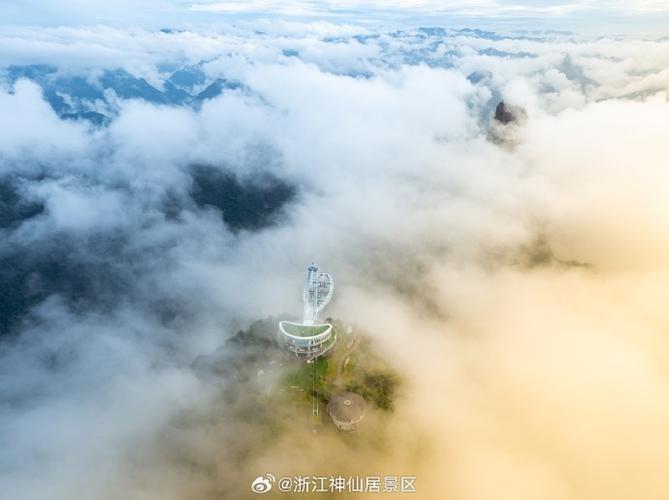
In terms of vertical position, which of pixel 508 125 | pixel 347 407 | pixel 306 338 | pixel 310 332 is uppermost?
pixel 508 125

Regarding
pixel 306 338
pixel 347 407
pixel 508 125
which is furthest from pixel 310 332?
pixel 508 125

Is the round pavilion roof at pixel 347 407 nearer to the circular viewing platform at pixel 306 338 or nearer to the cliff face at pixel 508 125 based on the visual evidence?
the circular viewing platform at pixel 306 338

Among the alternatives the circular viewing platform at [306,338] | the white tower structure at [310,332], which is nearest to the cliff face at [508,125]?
the white tower structure at [310,332]

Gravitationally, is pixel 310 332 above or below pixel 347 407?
above

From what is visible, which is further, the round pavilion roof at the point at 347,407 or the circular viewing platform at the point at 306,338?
the circular viewing platform at the point at 306,338

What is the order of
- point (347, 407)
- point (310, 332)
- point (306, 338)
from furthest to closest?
point (310, 332) → point (306, 338) → point (347, 407)

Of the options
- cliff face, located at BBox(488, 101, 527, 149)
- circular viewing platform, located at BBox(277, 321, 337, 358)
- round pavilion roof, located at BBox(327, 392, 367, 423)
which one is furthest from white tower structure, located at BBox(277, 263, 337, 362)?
cliff face, located at BBox(488, 101, 527, 149)

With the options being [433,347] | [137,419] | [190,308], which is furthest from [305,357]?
[190,308]

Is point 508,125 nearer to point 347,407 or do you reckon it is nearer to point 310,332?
point 310,332

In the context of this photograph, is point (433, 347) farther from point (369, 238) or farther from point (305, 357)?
point (369, 238)

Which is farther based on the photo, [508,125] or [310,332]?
[508,125]
